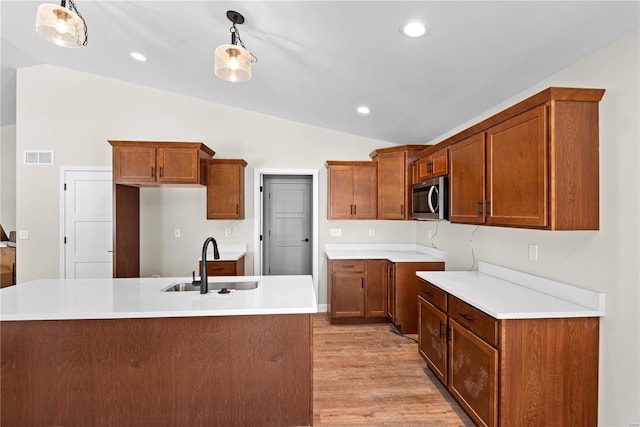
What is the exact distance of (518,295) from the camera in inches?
80.6

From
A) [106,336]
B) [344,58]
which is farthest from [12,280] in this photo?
[344,58]

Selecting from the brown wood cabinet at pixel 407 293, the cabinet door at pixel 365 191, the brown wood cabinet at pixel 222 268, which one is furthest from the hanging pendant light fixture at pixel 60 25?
the brown wood cabinet at pixel 407 293

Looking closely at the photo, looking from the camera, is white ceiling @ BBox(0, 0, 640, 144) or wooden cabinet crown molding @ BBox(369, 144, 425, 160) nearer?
white ceiling @ BBox(0, 0, 640, 144)

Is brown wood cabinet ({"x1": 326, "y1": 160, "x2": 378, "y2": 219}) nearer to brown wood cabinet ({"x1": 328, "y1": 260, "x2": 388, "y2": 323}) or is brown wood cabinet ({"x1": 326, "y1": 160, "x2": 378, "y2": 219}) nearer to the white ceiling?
the white ceiling

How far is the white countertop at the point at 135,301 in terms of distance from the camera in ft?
5.50

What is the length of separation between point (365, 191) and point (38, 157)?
4.48m

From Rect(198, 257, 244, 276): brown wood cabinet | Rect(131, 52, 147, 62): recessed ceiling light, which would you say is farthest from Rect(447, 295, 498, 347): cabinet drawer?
Rect(131, 52, 147, 62): recessed ceiling light

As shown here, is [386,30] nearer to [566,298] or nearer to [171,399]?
[566,298]

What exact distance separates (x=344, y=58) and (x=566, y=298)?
7.47ft

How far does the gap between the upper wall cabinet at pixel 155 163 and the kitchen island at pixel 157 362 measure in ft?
6.38

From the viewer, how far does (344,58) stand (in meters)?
2.41

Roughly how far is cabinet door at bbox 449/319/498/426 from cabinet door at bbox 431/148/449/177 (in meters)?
1.40

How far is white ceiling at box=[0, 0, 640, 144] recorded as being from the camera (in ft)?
5.51

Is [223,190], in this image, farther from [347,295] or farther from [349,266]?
[347,295]
